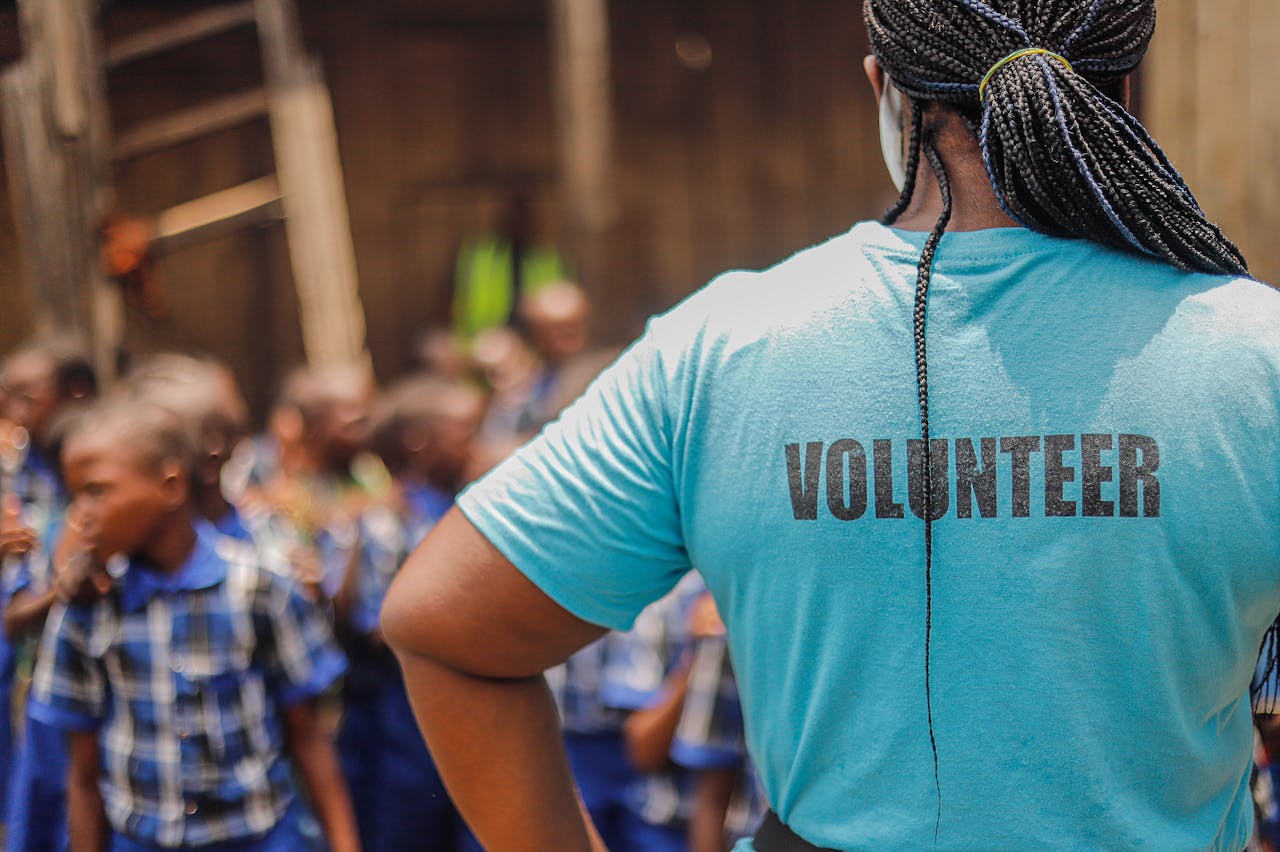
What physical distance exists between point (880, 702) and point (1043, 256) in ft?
1.38

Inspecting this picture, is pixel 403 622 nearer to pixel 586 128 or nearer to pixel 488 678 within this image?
pixel 488 678

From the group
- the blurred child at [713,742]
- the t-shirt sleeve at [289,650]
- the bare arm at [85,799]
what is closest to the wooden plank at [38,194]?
the t-shirt sleeve at [289,650]

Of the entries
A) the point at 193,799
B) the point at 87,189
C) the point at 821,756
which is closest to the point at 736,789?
the point at 193,799

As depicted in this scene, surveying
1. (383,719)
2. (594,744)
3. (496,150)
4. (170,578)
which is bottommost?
(383,719)

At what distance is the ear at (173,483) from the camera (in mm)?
2615

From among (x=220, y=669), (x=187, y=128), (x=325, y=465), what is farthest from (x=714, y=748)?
(x=187, y=128)

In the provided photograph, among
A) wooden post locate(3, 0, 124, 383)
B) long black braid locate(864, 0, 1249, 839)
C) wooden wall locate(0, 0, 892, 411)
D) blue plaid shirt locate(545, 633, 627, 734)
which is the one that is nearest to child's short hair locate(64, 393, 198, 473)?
wooden post locate(3, 0, 124, 383)

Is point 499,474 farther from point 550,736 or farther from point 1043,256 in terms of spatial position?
point 1043,256

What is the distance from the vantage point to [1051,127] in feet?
3.82

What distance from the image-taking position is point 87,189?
3.36 m

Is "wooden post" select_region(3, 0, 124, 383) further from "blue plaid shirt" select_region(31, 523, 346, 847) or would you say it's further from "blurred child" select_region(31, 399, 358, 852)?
"blue plaid shirt" select_region(31, 523, 346, 847)

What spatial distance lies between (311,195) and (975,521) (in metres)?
4.51

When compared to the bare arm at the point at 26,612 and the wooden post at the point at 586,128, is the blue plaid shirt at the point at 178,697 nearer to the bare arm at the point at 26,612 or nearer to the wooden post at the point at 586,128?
the bare arm at the point at 26,612

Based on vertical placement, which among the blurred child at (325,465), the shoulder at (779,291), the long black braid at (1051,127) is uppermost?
the long black braid at (1051,127)
